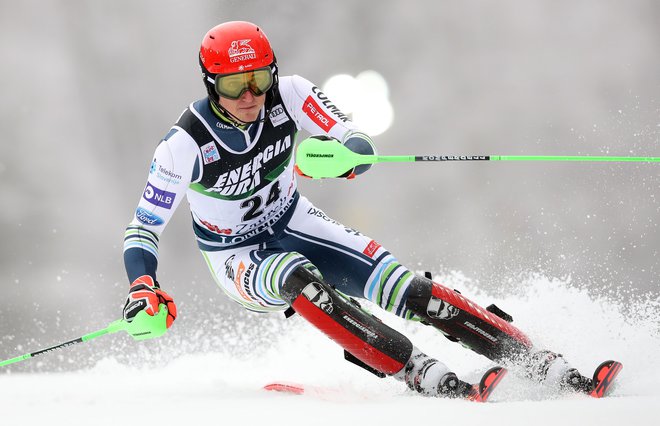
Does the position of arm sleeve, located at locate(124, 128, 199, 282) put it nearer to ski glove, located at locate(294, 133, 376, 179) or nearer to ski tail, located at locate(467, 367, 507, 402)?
ski glove, located at locate(294, 133, 376, 179)

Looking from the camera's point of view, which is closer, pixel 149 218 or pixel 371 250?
pixel 149 218

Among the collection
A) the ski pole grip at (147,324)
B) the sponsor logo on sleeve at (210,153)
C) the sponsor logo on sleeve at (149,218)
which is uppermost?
the sponsor logo on sleeve at (210,153)

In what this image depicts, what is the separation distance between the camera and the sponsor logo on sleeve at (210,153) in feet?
10.7

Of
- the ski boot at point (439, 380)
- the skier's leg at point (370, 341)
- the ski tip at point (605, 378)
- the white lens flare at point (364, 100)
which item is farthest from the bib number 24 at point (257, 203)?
the white lens flare at point (364, 100)

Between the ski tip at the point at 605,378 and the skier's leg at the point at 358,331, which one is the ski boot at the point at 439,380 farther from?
the ski tip at the point at 605,378

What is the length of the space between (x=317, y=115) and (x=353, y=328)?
3.40 feet

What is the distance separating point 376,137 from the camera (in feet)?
27.2

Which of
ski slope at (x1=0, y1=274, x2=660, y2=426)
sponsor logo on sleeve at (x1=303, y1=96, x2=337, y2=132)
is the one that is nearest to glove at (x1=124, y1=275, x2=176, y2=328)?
ski slope at (x1=0, y1=274, x2=660, y2=426)

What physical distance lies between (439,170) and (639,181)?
218 cm

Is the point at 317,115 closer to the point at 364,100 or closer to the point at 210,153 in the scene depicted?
the point at 210,153

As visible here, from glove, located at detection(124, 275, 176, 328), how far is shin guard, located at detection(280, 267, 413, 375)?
50cm

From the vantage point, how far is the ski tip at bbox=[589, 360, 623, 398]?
9.62 feet

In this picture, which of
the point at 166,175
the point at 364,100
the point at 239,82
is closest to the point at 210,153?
the point at 166,175

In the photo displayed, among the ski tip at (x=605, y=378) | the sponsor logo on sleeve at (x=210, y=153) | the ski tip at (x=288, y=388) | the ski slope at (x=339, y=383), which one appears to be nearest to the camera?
the ski slope at (x=339, y=383)
